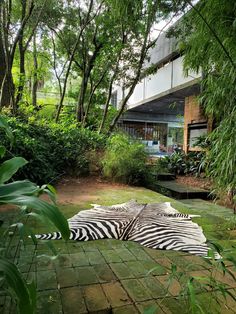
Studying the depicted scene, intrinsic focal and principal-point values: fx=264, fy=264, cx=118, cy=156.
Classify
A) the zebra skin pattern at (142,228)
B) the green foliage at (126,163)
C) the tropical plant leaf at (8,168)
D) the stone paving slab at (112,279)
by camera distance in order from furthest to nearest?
the green foliage at (126,163), the zebra skin pattern at (142,228), the stone paving slab at (112,279), the tropical plant leaf at (8,168)

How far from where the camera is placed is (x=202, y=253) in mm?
1805

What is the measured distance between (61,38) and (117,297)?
7366 millimetres

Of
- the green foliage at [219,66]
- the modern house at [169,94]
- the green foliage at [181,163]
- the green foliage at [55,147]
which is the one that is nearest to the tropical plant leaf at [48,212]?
the green foliage at [219,66]

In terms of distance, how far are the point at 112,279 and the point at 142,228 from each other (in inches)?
35.3

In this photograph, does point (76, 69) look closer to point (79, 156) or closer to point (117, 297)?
point (79, 156)

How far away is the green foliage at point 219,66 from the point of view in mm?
2109

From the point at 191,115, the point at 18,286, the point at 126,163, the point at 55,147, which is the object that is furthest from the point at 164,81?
the point at 18,286

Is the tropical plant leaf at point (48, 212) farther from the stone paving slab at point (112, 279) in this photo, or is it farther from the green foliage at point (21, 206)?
the stone paving slab at point (112, 279)

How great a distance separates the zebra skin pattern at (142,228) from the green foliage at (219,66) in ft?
1.80

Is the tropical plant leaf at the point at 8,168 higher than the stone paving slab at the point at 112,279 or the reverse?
higher

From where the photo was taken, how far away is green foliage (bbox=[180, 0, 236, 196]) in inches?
83.0

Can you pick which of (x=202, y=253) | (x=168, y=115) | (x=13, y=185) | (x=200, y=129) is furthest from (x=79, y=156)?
(x=168, y=115)

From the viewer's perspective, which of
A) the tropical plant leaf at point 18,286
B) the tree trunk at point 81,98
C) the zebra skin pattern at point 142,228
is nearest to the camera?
the tropical plant leaf at point 18,286

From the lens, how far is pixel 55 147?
18.0ft
